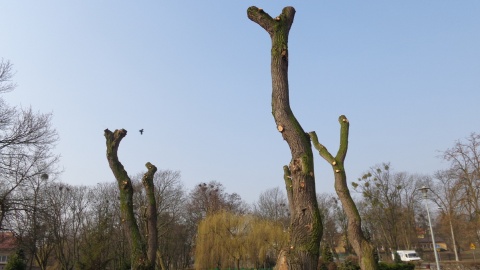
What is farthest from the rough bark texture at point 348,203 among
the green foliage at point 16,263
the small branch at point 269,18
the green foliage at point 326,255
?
the green foliage at point 16,263

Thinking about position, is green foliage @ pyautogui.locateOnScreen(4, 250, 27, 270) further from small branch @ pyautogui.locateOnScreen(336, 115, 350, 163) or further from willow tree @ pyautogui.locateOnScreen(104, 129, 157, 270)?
small branch @ pyautogui.locateOnScreen(336, 115, 350, 163)

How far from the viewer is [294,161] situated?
6.94m

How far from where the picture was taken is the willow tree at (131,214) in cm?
1330

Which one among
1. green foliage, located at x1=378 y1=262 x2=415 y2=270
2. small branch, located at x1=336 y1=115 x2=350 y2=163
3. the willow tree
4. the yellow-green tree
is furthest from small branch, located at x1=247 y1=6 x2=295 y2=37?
the yellow-green tree

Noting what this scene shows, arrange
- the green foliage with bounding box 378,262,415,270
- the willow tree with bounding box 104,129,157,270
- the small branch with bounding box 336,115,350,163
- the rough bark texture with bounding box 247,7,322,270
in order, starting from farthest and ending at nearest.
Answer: the green foliage with bounding box 378,262,415,270, the small branch with bounding box 336,115,350,163, the willow tree with bounding box 104,129,157,270, the rough bark texture with bounding box 247,7,322,270

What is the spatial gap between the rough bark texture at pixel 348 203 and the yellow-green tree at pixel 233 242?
59.1 feet

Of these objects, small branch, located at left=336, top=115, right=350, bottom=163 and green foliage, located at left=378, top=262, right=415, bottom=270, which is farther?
green foliage, located at left=378, top=262, right=415, bottom=270

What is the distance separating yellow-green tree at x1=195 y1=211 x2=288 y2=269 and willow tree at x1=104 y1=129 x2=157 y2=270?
16.4 m

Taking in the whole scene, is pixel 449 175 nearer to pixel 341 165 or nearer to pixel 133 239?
pixel 341 165

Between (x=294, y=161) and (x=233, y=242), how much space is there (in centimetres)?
2630

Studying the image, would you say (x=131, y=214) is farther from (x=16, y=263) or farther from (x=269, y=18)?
(x=16, y=263)

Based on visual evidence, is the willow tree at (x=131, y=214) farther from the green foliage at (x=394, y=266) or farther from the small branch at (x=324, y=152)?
the green foliage at (x=394, y=266)

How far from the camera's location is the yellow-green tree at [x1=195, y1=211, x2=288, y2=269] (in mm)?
31328

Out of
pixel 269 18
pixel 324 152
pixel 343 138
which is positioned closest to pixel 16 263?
pixel 324 152
